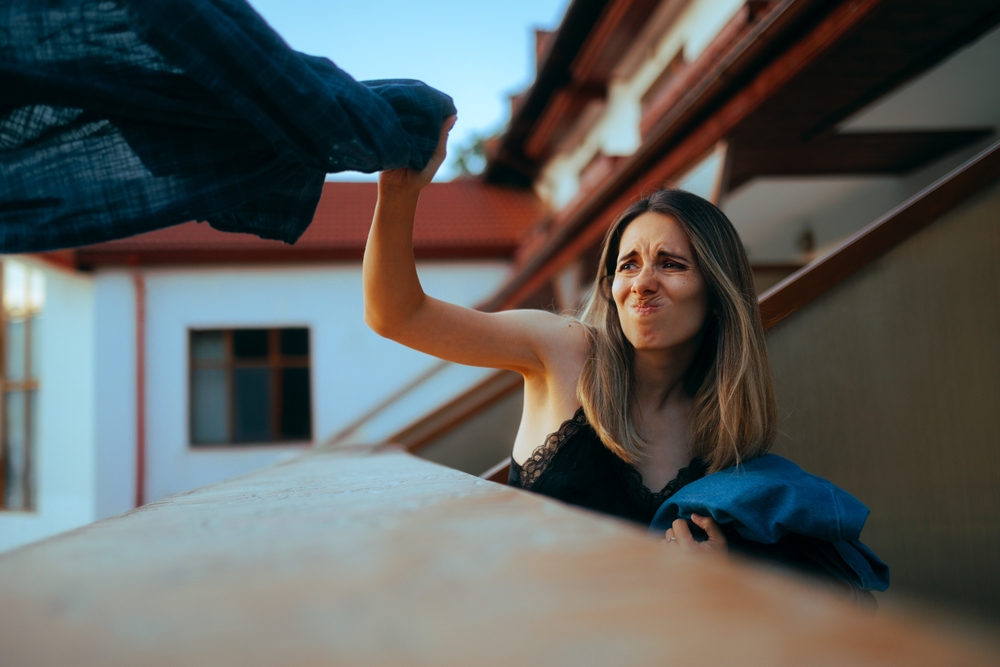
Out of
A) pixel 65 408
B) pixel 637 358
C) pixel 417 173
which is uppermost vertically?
pixel 417 173

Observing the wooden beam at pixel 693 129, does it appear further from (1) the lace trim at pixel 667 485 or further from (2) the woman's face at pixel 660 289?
(1) the lace trim at pixel 667 485

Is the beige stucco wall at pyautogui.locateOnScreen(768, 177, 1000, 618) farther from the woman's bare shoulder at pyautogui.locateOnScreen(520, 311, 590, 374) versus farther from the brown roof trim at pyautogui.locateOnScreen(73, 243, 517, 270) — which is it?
the brown roof trim at pyautogui.locateOnScreen(73, 243, 517, 270)

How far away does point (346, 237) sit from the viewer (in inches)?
375

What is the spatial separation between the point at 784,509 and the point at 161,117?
129cm

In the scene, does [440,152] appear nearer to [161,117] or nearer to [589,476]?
[161,117]

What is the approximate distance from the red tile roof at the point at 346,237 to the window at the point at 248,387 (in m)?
1.13

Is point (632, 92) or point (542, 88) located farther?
point (542, 88)

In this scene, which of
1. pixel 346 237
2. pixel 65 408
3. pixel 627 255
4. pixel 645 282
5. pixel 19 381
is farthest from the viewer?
pixel 19 381

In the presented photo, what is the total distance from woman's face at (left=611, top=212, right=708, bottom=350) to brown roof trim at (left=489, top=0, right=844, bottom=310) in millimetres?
343

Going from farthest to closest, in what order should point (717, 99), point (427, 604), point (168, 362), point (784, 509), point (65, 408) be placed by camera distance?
point (65, 408)
point (168, 362)
point (717, 99)
point (784, 509)
point (427, 604)

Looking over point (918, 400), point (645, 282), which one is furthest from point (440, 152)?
point (918, 400)

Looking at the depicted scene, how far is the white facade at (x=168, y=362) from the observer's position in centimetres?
912

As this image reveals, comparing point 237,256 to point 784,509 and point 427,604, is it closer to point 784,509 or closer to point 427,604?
point 784,509

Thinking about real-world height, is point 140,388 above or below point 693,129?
below
